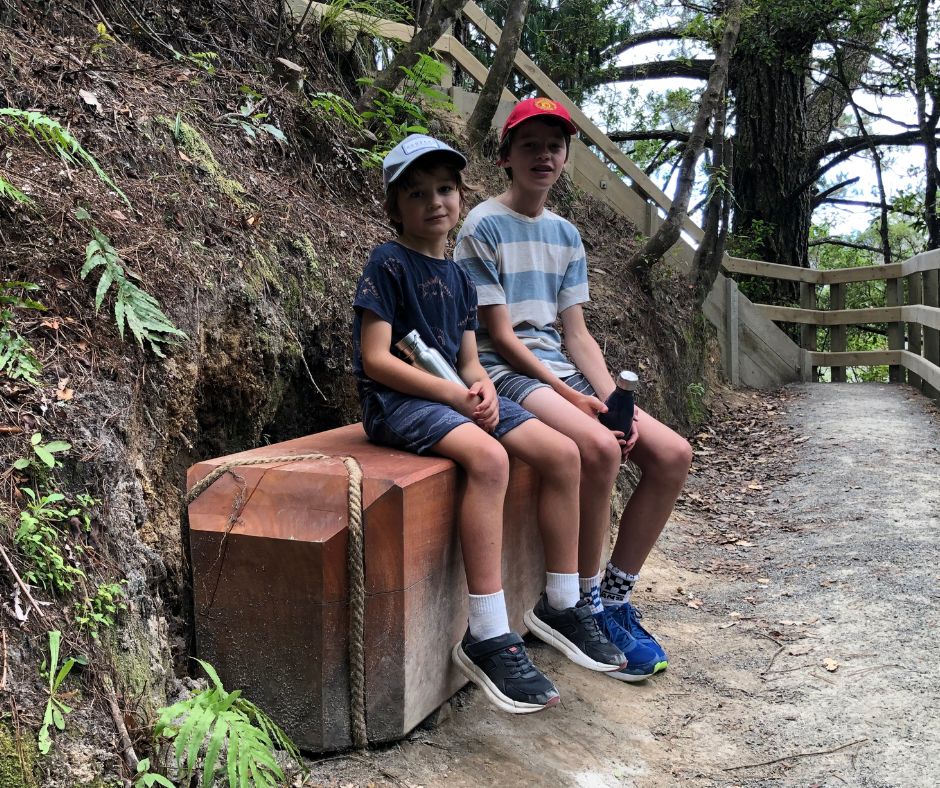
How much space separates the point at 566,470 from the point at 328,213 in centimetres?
244

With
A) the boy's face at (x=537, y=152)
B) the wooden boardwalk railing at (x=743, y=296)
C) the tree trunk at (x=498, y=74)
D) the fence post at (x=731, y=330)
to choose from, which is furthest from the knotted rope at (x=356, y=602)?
the fence post at (x=731, y=330)

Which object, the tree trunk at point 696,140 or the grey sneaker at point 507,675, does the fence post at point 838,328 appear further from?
the grey sneaker at point 507,675

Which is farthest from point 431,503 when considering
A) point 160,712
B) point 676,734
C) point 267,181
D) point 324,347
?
point 267,181

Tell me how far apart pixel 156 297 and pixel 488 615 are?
1.69m

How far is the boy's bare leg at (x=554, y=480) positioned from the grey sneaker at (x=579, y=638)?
0.62 feet

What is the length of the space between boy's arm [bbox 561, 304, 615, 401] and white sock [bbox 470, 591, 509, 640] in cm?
125

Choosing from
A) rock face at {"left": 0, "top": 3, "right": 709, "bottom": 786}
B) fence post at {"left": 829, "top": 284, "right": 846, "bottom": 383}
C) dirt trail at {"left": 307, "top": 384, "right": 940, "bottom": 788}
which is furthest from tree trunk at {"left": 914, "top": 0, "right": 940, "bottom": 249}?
rock face at {"left": 0, "top": 3, "right": 709, "bottom": 786}

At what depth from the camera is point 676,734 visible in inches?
119

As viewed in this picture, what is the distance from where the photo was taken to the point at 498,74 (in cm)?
713

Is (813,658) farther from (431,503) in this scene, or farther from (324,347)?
(324,347)

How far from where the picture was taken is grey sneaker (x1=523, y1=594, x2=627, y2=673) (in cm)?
320

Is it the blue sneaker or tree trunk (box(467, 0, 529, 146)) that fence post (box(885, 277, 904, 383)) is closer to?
tree trunk (box(467, 0, 529, 146))

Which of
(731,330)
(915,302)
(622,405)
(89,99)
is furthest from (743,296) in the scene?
(89,99)

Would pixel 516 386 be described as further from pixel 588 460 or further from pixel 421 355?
pixel 421 355
